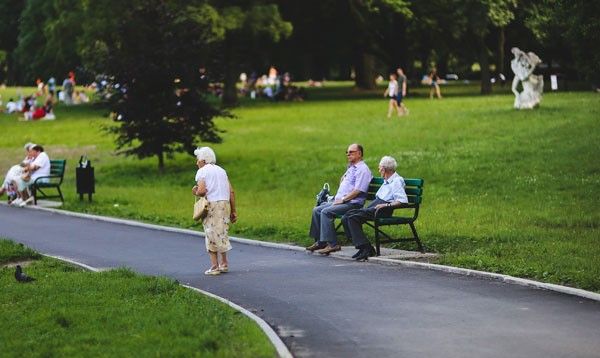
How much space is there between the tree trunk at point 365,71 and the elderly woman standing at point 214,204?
5745 centimetres

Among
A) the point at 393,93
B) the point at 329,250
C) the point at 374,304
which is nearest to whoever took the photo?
the point at 374,304

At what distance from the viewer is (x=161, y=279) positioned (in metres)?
14.7

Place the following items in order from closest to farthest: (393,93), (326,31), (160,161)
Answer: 1. (160,161)
2. (393,93)
3. (326,31)

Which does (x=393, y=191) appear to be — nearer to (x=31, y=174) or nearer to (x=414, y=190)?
(x=414, y=190)

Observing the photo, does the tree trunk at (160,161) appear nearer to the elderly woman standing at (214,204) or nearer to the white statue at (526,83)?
the white statue at (526,83)

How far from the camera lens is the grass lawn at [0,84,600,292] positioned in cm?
1864

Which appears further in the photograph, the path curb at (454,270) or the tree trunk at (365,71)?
the tree trunk at (365,71)

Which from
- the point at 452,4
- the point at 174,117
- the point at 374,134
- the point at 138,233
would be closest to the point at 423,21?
the point at 452,4

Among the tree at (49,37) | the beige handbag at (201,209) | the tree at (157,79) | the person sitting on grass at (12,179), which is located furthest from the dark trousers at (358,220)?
the tree at (49,37)

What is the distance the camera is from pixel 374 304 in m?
13.2

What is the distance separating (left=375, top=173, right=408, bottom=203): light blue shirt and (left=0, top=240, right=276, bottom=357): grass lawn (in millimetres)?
4417

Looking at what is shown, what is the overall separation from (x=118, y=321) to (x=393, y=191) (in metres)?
7.29

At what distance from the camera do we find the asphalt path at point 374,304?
10766 mm

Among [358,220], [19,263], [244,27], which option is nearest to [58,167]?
[19,263]
